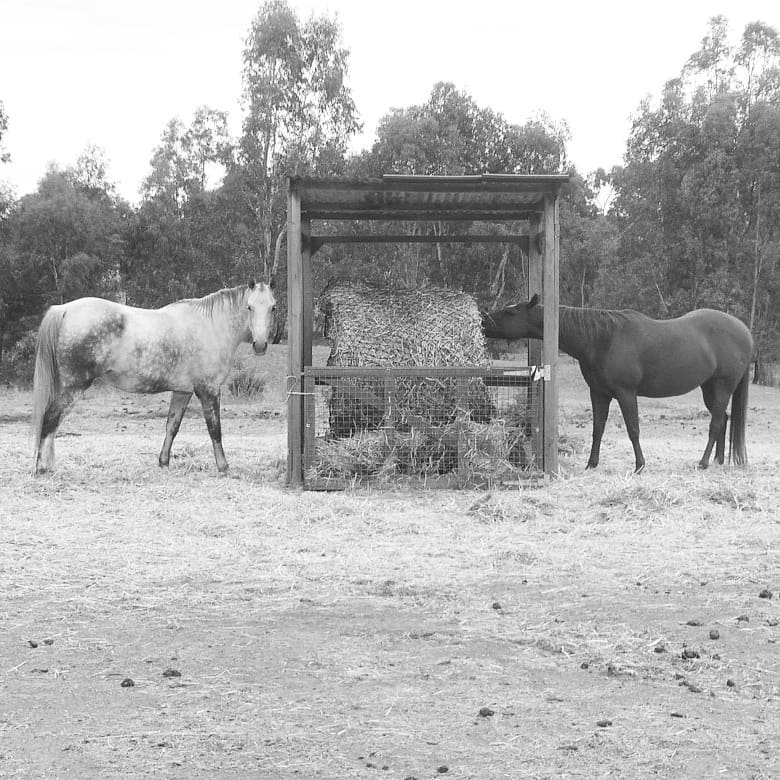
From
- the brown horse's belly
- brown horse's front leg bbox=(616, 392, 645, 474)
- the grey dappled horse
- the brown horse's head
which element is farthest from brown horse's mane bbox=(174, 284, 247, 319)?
the brown horse's belly

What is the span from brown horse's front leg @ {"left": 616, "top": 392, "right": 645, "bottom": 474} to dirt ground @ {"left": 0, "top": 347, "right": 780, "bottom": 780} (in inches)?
35.0

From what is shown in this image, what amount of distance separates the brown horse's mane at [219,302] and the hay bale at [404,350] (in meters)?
0.94

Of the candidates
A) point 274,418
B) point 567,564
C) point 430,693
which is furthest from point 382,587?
point 274,418

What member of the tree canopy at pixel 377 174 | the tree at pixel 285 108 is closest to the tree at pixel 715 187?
the tree canopy at pixel 377 174

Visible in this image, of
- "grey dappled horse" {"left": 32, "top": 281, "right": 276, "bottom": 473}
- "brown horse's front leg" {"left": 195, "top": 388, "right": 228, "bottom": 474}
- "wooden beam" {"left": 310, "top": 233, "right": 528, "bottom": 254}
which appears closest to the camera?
"grey dappled horse" {"left": 32, "top": 281, "right": 276, "bottom": 473}

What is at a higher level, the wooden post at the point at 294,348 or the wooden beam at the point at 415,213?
the wooden beam at the point at 415,213

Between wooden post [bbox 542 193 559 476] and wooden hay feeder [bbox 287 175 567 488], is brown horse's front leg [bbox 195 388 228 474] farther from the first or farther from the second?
wooden post [bbox 542 193 559 476]

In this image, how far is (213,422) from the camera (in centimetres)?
935

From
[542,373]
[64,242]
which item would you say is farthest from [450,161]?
[542,373]

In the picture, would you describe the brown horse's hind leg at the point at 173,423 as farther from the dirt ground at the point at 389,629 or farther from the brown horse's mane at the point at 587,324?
the brown horse's mane at the point at 587,324

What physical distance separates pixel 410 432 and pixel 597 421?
7.14 ft

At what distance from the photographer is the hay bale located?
8805 mm

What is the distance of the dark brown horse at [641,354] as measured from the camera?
9656 mm

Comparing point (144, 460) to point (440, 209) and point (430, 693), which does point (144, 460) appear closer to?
point (440, 209)
